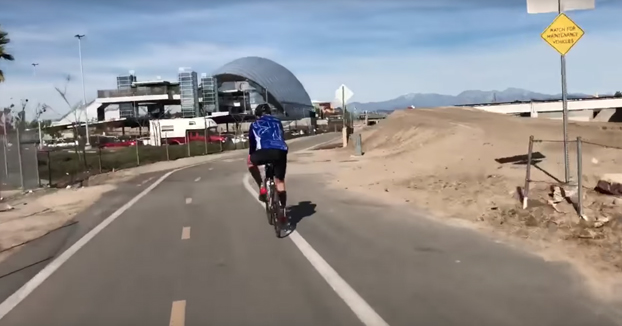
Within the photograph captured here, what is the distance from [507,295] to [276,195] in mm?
5058

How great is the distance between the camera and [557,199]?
11.9m

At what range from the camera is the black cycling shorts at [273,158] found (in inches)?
439

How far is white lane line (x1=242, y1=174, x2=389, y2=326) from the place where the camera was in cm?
624

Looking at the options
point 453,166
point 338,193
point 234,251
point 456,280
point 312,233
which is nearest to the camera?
point 456,280

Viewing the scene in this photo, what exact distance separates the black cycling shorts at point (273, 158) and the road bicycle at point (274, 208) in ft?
0.39

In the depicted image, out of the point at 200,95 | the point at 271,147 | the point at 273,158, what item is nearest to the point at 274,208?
the point at 273,158

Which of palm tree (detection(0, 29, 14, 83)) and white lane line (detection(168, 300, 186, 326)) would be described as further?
palm tree (detection(0, 29, 14, 83))

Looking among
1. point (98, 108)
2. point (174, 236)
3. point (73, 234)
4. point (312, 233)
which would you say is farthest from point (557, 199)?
point (98, 108)

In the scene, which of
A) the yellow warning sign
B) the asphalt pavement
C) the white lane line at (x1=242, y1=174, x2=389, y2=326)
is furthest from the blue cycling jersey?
the yellow warning sign

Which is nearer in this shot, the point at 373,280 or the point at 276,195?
the point at 373,280

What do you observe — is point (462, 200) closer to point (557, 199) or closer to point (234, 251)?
point (557, 199)

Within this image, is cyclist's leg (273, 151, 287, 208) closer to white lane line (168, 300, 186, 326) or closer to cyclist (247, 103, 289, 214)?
cyclist (247, 103, 289, 214)

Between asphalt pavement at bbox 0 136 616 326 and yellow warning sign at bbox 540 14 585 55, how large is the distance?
3.49 metres

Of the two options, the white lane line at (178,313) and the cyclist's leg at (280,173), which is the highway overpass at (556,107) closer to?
the cyclist's leg at (280,173)
